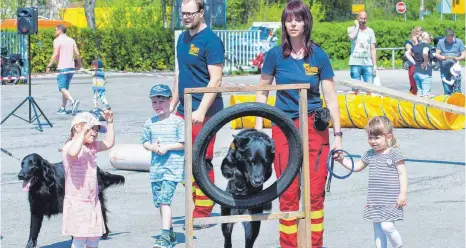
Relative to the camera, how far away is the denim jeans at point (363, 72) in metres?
18.7

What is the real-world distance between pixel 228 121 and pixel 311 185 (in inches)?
40.7

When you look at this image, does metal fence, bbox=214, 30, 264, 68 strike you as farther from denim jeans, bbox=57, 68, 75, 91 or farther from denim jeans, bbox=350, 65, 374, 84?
denim jeans, bbox=350, 65, 374, 84

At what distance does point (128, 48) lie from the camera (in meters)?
37.3

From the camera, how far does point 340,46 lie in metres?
42.8

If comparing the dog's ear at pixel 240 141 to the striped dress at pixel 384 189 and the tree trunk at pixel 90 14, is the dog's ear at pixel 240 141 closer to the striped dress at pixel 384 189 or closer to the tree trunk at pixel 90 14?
the striped dress at pixel 384 189

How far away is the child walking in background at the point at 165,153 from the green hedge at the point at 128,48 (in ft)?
95.6

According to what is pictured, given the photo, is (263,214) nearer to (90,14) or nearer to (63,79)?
(63,79)

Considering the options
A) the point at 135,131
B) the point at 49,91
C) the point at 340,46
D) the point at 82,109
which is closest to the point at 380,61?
Result: the point at 340,46

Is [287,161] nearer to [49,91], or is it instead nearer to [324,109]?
[324,109]

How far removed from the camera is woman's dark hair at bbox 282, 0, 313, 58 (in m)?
6.97

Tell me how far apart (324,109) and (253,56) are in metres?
29.2

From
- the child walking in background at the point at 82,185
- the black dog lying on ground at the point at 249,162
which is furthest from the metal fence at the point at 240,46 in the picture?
the black dog lying on ground at the point at 249,162

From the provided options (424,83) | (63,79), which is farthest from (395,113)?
(63,79)

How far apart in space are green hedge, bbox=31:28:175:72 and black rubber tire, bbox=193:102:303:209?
3083cm
